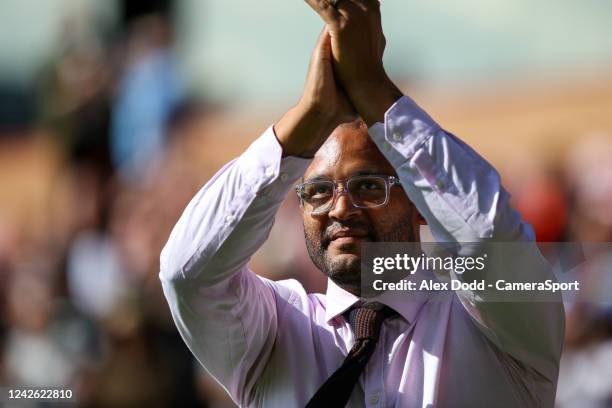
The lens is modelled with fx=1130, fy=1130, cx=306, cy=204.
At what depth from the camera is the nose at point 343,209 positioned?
2432 mm

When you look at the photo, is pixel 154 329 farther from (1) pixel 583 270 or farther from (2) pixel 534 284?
(2) pixel 534 284

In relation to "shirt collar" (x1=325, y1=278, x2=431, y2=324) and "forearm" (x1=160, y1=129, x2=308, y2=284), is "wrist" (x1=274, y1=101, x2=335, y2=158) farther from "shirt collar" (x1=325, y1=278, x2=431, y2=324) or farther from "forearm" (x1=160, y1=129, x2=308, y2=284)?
"shirt collar" (x1=325, y1=278, x2=431, y2=324)

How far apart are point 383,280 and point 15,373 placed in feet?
8.71

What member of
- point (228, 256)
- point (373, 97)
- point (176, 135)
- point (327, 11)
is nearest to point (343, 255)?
point (228, 256)

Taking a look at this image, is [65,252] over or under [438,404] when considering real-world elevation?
under

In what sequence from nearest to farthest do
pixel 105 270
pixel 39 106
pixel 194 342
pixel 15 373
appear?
1. pixel 194 342
2. pixel 15 373
3. pixel 105 270
4. pixel 39 106

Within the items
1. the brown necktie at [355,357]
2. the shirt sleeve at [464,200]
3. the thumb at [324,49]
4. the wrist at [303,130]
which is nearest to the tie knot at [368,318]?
the brown necktie at [355,357]

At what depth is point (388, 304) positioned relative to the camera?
2453 millimetres

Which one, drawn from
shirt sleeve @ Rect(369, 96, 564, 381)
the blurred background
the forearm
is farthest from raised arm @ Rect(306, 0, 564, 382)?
the blurred background

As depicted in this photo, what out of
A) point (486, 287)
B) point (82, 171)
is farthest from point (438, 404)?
point (82, 171)

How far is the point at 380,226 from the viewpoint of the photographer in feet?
8.11

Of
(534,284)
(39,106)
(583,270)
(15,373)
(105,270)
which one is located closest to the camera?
(534,284)

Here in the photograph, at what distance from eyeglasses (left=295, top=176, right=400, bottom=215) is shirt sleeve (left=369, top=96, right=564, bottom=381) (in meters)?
0.28

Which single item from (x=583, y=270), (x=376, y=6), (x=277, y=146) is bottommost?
(x=583, y=270)
